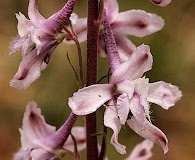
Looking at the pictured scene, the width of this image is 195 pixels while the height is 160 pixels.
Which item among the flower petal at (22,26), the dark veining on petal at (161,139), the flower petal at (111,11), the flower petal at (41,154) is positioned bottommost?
the flower petal at (41,154)

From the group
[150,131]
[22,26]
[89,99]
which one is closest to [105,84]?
[89,99]

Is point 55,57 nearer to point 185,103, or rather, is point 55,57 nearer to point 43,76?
point 43,76

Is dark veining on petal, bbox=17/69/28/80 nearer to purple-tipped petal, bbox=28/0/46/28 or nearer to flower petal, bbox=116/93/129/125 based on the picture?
purple-tipped petal, bbox=28/0/46/28

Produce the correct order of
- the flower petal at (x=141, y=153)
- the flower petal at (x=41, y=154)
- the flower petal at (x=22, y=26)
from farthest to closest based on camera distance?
the flower petal at (x=141, y=153), the flower petal at (x=41, y=154), the flower petal at (x=22, y=26)

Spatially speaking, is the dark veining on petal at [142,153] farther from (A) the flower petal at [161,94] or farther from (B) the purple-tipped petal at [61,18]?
(B) the purple-tipped petal at [61,18]

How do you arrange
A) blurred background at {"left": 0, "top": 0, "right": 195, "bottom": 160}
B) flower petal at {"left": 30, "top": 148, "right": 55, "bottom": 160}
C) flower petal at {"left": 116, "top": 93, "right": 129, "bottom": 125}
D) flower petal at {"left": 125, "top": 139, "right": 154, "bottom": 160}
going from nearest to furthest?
flower petal at {"left": 116, "top": 93, "right": 129, "bottom": 125} → flower petal at {"left": 30, "top": 148, "right": 55, "bottom": 160} → flower petal at {"left": 125, "top": 139, "right": 154, "bottom": 160} → blurred background at {"left": 0, "top": 0, "right": 195, "bottom": 160}

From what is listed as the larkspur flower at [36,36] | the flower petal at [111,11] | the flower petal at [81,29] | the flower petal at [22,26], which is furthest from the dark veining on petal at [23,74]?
the flower petal at [111,11]

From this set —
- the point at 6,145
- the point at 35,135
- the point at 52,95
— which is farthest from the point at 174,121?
the point at 35,135

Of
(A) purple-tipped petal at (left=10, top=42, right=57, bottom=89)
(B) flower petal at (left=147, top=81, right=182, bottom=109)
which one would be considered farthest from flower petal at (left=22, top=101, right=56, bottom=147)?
(B) flower petal at (left=147, top=81, right=182, bottom=109)
